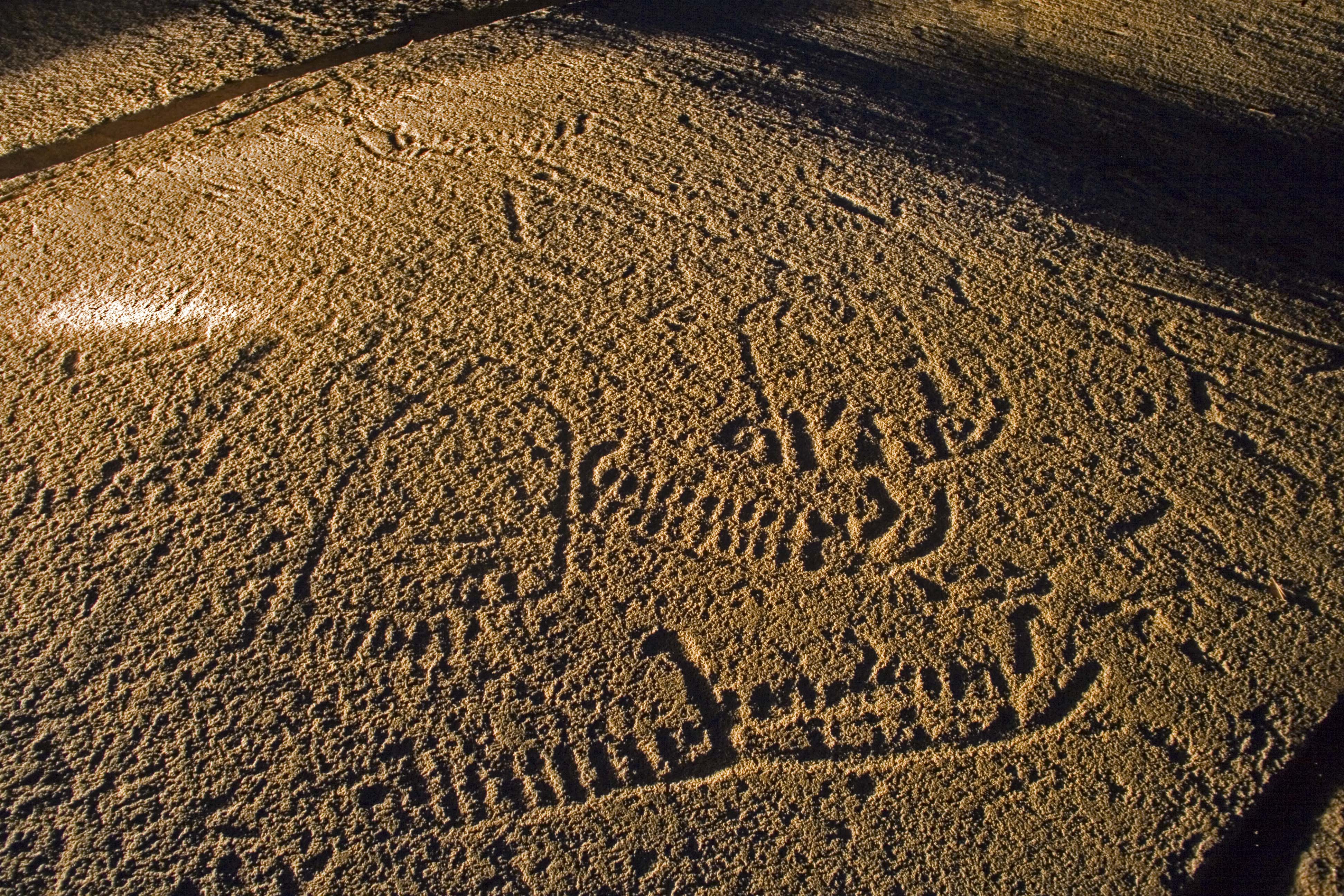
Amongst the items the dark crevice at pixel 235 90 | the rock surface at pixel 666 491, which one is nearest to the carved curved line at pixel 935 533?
the rock surface at pixel 666 491

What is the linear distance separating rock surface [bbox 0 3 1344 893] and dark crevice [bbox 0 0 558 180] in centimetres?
9

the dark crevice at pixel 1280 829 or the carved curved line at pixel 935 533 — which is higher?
the carved curved line at pixel 935 533

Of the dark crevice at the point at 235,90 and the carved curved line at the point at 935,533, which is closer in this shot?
the carved curved line at the point at 935,533

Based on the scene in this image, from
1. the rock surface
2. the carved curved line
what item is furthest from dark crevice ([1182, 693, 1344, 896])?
the carved curved line

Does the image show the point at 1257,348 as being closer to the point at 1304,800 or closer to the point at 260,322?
the point at 1304,800

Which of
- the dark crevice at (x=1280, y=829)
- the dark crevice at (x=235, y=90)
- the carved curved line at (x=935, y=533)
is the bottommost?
the dark crevice at (x=1280, y=829)

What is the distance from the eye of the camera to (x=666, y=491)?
143cm

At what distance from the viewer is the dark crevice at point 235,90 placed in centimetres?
210

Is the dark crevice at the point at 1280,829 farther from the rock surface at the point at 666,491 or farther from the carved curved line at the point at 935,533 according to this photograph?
the carved curved line at the point at 935,533

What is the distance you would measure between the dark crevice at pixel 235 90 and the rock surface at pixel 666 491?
93 mm

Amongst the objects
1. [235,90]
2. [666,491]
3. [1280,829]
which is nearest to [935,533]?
[666,491]

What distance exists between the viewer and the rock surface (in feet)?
3.75

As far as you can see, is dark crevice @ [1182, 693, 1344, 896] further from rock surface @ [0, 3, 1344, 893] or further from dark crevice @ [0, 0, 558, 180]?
dark crevice @ [0, 0, 558, 180]

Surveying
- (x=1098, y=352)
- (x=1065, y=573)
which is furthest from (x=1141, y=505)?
(x=1098, y=352)
